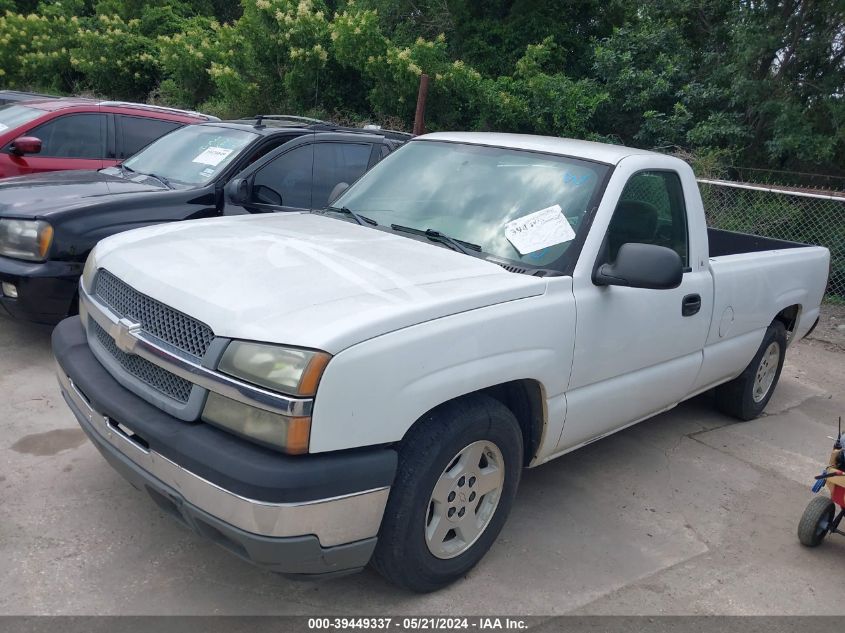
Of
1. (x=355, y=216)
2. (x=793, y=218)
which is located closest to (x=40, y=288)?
(x=355, y=216)

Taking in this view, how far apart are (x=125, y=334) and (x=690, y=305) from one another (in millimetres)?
2876

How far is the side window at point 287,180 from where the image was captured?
607cm

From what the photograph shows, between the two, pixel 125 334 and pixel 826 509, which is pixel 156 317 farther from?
pixel 826 509

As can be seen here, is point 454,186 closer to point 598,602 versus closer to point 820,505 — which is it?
point 598,602

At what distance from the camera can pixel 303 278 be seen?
3023 millimetres

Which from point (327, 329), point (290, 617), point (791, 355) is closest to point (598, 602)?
point (290, 617)

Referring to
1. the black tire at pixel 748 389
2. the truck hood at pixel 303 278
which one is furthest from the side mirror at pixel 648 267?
the black tire at pixel 748 389

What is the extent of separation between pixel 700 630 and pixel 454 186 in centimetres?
237

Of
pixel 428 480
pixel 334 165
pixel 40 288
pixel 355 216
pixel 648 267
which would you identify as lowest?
pixel 40 288

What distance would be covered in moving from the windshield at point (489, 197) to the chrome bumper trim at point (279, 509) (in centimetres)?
143

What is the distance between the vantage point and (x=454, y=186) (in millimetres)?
4051

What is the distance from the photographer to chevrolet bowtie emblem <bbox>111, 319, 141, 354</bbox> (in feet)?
9.79

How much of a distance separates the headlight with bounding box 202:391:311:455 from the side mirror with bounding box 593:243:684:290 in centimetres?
165

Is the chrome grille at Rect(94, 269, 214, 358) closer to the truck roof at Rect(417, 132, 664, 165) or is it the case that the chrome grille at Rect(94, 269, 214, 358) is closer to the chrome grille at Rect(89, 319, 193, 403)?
the chrome grille at Rect(89, 319, 193, 403)
